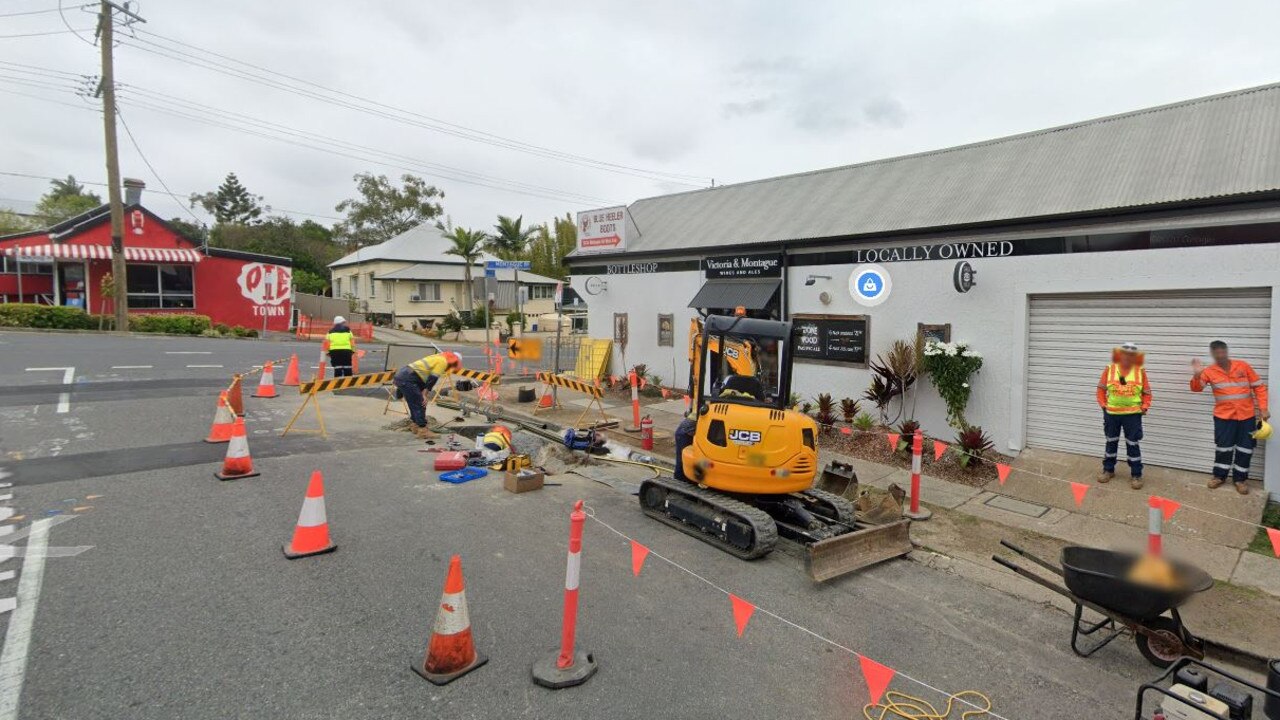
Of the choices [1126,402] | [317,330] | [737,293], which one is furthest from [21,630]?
[317,330]

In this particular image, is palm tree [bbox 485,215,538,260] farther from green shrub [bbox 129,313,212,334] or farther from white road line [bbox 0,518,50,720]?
white road line [bbox 0,518,50,720]

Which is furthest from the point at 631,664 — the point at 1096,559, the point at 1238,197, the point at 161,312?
the point at 161,312

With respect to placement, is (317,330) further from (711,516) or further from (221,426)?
(711,516)

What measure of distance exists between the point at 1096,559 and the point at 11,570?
797 centimetres

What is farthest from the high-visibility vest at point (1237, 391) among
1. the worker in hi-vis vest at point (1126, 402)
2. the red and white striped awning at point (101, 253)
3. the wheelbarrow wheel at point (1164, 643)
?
the red and white striped awning at point (101, 253)

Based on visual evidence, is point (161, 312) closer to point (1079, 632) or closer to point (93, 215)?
point (93, 215)

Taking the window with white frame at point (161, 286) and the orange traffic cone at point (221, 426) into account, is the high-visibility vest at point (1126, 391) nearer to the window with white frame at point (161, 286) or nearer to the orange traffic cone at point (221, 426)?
the orange traffic cone at point (221, 426)

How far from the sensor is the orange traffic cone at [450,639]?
3852mm

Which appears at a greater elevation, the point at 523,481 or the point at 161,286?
the point at 161,286

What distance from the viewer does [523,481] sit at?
7668 mm

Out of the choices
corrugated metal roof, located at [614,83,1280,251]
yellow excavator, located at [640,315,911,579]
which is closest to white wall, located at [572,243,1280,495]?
corrugated metal roof, located at [614,83,1280,251]

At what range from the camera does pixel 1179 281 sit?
8.00m

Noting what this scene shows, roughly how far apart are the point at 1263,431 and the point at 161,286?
37.3 metres

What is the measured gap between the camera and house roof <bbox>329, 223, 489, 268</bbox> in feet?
134
